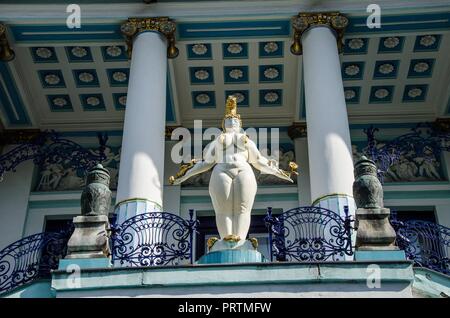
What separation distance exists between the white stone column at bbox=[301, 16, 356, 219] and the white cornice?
58cm

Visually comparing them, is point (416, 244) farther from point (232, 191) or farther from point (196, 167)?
point (196, 167)

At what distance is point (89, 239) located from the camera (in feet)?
28.8

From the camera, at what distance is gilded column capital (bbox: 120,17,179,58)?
47.4 ft

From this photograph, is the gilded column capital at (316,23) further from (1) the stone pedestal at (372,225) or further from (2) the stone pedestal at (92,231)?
(2) the stone pedestal at (92,231)

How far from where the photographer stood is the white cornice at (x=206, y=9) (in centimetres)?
1462

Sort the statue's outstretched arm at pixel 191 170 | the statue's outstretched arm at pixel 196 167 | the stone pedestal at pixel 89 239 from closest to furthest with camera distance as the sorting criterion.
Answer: the stone pedestal at pixel 89 239, the statue's outstretched arm at pixel 196 167, the statue's outstretched arm at pixel 191 170

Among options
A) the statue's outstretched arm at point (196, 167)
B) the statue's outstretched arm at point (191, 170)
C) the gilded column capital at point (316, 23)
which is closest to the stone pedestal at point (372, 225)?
the statue's outstretched arm at point (196, 167)

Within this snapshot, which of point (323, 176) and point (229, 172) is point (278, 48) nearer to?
point (323, 176)

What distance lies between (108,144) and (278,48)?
5.18m

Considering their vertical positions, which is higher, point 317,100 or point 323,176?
point 317,100

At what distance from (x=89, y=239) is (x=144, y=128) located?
434cm

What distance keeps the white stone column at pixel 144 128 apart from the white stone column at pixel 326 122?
2827 millimetres

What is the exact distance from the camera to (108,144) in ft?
59.3

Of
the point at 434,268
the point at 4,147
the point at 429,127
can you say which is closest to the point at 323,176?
the point at 434,268
